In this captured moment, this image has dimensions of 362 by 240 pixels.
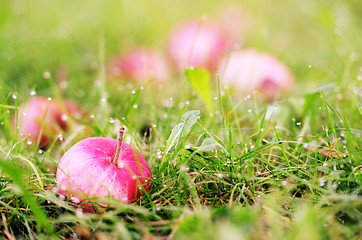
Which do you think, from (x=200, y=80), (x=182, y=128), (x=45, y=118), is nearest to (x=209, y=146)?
(x=182, y=128)

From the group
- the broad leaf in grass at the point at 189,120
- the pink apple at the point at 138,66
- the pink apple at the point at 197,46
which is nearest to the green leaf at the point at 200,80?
the broad leaf in grass at the point at 189,120

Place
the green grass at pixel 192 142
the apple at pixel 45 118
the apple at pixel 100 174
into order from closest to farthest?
the green grass at pixel 192 142, the apple at pixel 100 174, the apple at pixel 45 118

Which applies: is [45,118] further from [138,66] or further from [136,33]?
[136,33]

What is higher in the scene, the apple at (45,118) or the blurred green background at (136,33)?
the blurred green background at (136,33)

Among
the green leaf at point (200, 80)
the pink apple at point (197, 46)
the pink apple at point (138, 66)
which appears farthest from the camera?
the pink apple at point (197, 46)

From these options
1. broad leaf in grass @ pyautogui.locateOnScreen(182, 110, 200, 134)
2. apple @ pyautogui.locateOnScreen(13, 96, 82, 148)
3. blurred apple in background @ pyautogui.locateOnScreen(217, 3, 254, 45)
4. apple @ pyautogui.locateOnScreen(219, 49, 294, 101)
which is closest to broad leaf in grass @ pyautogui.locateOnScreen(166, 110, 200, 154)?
broad leaf in grass @ pyautogui.locateOnScreen(182, 110, 200, 134)

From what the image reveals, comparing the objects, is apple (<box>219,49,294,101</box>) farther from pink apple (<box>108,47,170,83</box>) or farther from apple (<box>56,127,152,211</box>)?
apple (<box>56,127,152,211</box>)

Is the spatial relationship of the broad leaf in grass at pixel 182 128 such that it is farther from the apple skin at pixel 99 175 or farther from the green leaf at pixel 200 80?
the green leaf at pixel 200 80
